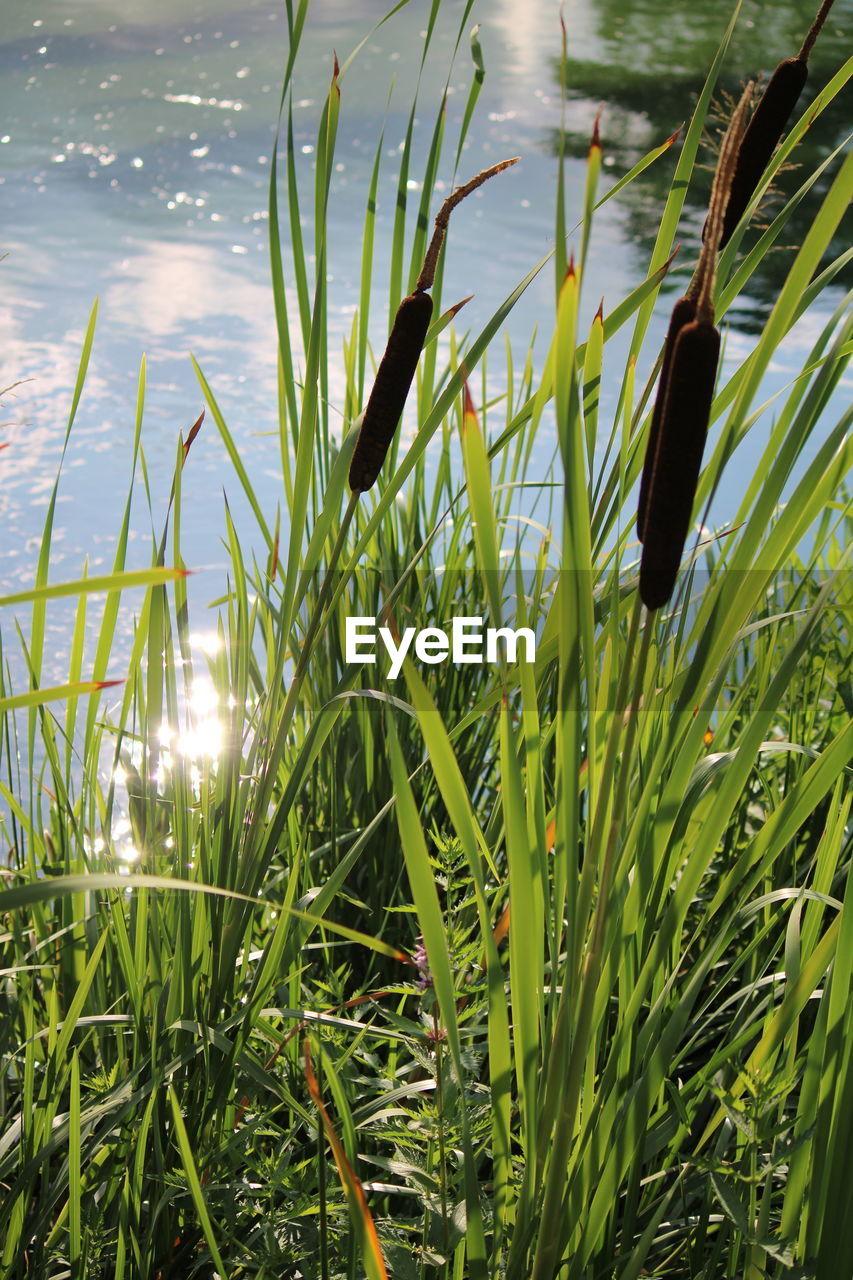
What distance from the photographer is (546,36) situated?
814 centimetres

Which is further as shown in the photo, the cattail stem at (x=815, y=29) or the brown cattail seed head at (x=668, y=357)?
the cattail stem at (x=815, y=29)

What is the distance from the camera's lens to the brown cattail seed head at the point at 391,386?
0.44m

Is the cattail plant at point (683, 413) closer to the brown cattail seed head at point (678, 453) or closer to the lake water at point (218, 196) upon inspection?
the brown cattail seed head at point (678, 453)

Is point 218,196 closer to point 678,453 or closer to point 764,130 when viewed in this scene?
point 764,130

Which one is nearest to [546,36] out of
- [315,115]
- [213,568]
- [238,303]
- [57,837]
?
[315,115]

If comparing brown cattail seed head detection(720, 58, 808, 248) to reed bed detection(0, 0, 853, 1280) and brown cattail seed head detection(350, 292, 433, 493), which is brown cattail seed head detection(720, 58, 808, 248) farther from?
brown cattail seed head detection(350, 292, 433, 493)

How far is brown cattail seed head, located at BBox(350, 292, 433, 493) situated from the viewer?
0.44 meters

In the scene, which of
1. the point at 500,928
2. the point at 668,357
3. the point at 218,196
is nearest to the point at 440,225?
the point at 668,357

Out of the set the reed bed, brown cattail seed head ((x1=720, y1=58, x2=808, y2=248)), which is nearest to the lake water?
the reed bed

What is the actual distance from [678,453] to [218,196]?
5142mm

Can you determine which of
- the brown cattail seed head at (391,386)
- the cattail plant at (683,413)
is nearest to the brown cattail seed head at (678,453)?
the cattail plant at (683,413)

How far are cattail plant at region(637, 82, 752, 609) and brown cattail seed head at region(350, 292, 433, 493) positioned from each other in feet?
0.46

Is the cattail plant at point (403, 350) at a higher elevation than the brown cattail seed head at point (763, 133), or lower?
lower

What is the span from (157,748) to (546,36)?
8.89 meters
